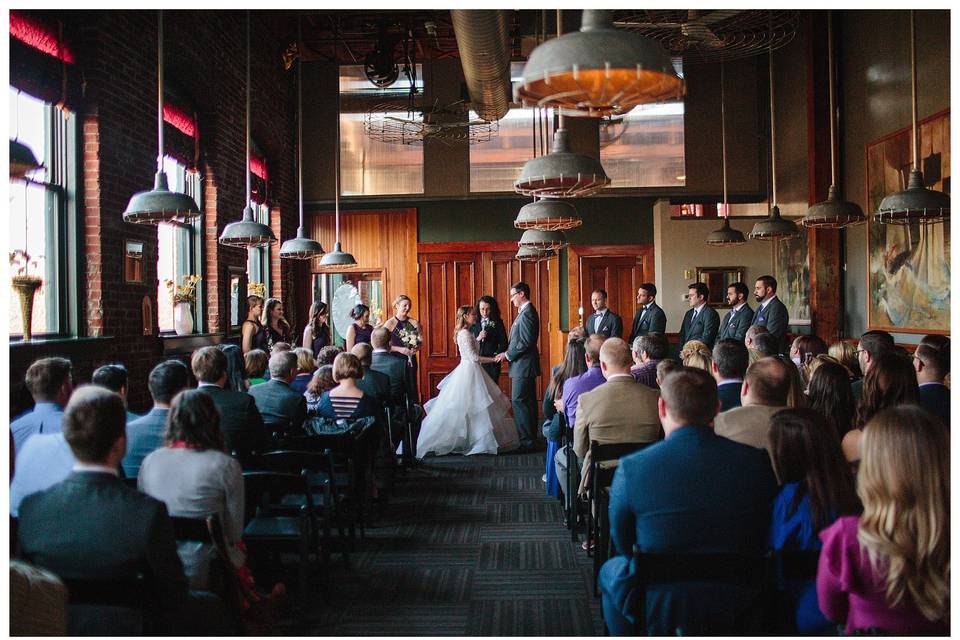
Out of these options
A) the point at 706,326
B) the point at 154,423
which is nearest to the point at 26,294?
the point at 154,423

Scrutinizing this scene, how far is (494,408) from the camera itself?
8.75 meters

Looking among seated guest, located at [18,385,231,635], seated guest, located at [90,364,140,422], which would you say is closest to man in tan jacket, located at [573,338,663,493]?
seated guest, located at [90,364,140,422]

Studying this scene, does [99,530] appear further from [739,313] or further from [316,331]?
[739,313]

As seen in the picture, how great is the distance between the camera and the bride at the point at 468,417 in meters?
8.56

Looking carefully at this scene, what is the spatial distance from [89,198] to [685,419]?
5263 millimetres

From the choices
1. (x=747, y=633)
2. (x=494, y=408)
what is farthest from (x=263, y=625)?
(x=494, y=408)

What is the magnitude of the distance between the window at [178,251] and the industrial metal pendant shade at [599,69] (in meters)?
5.58

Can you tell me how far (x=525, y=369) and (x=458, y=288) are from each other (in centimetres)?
335

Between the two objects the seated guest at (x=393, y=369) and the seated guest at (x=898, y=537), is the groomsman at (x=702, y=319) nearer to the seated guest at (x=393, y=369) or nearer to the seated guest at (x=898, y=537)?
the seated guest at (x=393, y=369)

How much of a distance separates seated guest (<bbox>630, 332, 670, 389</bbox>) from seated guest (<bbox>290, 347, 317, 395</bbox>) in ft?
8.06

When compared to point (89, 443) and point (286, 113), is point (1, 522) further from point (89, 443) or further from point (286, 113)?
point (286, 113)

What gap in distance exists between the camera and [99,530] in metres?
2.36

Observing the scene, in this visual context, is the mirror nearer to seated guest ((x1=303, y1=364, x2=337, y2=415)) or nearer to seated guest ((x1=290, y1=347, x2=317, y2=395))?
seated guest ((x1=290, y1=347, x2=317, y2=395))

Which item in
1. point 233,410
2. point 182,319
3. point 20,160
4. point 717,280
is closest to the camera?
point 20,160
